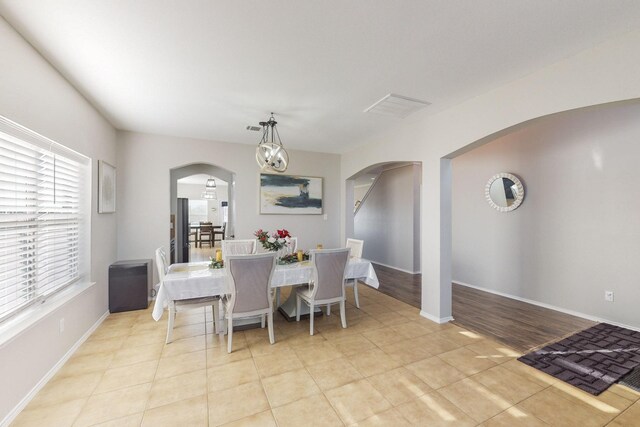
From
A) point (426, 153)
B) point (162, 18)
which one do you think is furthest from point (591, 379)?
point (162, 18)

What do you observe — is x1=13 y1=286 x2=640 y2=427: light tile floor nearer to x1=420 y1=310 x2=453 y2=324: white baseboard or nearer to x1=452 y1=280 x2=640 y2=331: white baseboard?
x1=420 y1=310 x2=453 y2=324: white baseboard

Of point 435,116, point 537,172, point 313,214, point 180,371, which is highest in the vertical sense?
point 435,116

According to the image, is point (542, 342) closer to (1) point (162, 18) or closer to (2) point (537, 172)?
(2) point (537, 172)

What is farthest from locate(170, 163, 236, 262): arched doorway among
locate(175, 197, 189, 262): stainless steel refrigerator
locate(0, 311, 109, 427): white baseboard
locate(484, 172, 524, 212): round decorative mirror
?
locate(484, 172, 524, 212): round decorative mirror

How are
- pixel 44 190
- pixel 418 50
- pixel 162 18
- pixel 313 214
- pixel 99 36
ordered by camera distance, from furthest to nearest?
1. pixel 313 214
2. pixel 44 190
3. pixel 418 50
4. pixel 99 36
5. pixel 162 18

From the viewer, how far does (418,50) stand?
84.7 inches

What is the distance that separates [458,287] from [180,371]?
4.50m

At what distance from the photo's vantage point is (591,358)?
252cm

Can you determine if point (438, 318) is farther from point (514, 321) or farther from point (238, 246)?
point (238, 246)

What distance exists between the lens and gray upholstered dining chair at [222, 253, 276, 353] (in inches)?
103

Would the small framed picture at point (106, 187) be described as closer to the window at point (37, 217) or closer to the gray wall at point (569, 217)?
the window at point (37, 217)

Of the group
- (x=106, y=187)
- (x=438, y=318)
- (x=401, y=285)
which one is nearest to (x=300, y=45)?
(x=106, y=187)

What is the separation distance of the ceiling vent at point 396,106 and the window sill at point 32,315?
362cm

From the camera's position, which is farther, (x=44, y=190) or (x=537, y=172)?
(x=537, y=172)
